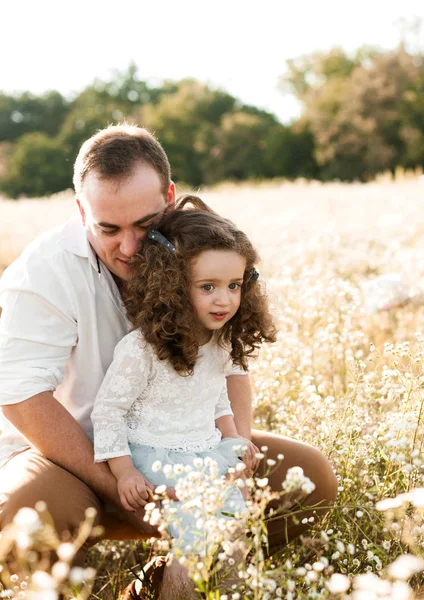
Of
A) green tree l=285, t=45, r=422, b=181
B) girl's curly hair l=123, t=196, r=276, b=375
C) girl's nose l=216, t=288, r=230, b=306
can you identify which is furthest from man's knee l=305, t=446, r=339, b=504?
green tree l=285, t=45, r=422, b=181

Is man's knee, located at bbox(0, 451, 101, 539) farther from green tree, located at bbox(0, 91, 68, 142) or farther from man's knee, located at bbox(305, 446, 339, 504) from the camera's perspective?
green tree, located at bbox(0, 91, 68, 142)

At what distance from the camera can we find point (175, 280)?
3.20m

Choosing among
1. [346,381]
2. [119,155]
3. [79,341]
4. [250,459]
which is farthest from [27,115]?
[250,459]

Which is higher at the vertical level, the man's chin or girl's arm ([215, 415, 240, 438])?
the man's chin

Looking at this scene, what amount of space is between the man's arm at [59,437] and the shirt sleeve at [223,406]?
2.25 ft

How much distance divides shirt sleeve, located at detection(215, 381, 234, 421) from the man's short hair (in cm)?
104

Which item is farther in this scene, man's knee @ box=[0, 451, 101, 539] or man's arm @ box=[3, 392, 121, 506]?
man's arm @ box=[3, 392, 121, 506]

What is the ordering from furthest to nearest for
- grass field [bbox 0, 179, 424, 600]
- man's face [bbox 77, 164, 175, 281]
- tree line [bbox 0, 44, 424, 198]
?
tree line [bbox 0, 44, 424, 198], man's face [bbox 77, 164, 175, 281], grass field [bbox 0, 179, 424, 600]

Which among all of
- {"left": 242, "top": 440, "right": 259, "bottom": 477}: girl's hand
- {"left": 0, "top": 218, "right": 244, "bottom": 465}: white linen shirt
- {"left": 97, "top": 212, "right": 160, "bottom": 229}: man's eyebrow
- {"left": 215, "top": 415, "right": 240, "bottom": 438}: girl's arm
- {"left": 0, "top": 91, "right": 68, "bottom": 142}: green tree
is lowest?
{"left": 0, "top": 91, "right": 68, "bottom": 142}: green tree

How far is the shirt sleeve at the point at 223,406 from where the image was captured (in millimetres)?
3604

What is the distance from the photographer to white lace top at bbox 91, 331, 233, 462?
3105mm

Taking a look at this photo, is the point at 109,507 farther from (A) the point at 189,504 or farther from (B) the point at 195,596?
(A) the point at 189,504

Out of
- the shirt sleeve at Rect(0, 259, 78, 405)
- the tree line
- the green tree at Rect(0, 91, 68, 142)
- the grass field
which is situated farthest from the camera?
the green tree at Rect(0, 91, 68, 142)

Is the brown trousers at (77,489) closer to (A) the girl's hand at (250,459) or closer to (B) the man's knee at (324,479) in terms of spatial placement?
(B) the man's knee at (324,479)
